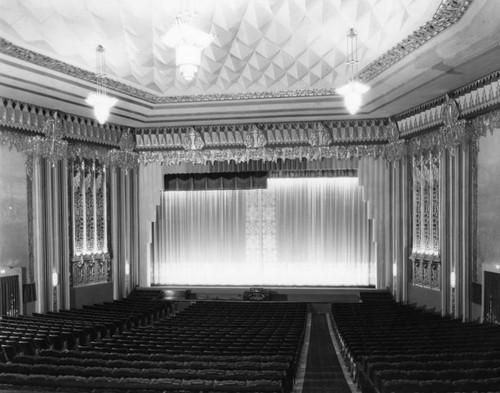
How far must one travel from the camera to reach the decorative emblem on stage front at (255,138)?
60.8 feet

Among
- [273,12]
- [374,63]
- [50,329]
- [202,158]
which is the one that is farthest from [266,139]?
[50,329]

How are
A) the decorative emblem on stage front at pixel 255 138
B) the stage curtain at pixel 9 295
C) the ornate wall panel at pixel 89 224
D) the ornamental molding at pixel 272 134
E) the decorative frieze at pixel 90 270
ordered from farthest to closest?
the decorative emblem on stage front at pixel 255 138
the ornamental molding at pixel 272 134
the ornate wall panel at pixel 89 224
the decorative frieze at pixel 90 270
the stage curtain at pixel 9 295

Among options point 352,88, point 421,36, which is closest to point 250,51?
point 352,88

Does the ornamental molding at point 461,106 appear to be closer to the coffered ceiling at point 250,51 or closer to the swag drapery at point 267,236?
the coffered ceiling at point 250,51

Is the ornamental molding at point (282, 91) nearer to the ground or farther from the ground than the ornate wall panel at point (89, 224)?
farther from the ground

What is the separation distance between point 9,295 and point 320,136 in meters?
11.4

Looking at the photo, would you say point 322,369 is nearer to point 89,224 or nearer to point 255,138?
point 255,138

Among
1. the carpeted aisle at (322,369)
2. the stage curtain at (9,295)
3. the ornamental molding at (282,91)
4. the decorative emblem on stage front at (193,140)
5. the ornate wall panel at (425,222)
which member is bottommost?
the carpeted aisle at (322,369)

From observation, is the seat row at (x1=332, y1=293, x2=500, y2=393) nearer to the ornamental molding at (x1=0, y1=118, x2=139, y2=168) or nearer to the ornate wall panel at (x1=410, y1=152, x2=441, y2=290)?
the ornate wall panel at (x1=410, y1=152, x2=441, y2=290)

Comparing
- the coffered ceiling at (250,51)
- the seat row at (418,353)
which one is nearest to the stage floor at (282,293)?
the seat row at (418,353)

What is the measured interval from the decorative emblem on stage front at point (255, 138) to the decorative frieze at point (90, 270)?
21.9 feet

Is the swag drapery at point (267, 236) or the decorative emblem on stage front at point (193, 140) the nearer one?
Result: the decorative emblem on stage front at point (193, 140)

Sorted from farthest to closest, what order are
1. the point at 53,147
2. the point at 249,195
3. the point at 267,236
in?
1. the point at 249,195
2. the point at 267,236
3. the point at 53,147

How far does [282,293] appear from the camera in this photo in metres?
20.1
